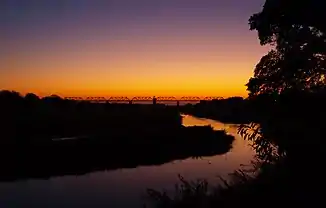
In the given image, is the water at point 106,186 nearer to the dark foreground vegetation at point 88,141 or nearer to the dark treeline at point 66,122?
the dark foreground vegetation at point 88,141

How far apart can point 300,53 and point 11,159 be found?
27485 millimetres

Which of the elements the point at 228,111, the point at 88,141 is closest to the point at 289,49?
the point at 88,141

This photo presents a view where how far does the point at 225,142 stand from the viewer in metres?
54.9

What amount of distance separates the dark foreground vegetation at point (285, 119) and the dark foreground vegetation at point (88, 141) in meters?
21.1

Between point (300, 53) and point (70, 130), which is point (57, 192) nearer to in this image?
point (300, 53)

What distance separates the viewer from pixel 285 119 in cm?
1474

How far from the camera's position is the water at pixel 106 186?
80.1ft

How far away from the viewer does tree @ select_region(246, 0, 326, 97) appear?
15656 millimetres

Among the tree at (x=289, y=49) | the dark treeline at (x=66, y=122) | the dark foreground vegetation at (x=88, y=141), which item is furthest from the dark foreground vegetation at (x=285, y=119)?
the dark treeline at (x=66, y=122)

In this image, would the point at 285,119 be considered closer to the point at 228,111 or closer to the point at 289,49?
the point at 289,49

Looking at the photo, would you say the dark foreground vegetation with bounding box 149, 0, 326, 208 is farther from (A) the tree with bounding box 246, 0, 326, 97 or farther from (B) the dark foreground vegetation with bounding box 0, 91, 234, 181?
(B) the dark foreground vegetation with bounding box 0, 91, 234, 181

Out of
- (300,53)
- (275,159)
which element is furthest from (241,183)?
(300,53)

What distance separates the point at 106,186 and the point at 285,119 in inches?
670

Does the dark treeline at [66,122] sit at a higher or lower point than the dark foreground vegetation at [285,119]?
lower
